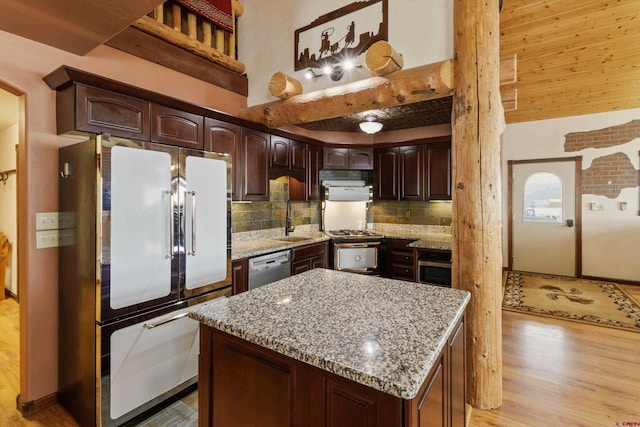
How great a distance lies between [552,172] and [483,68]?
14.5 ft

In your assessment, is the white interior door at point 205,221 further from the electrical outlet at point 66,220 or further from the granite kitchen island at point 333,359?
the granite kitchen island at point 333,359

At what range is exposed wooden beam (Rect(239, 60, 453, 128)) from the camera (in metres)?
2.41

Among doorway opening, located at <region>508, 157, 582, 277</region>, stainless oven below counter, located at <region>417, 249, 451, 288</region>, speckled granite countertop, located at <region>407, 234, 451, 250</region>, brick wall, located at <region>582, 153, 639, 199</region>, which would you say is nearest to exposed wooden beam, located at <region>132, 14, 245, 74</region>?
speckled granite countertop, located at <region>407, 234, 451, 250</region>

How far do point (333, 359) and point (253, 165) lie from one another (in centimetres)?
271

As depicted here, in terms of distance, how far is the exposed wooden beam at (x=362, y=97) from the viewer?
241 cm

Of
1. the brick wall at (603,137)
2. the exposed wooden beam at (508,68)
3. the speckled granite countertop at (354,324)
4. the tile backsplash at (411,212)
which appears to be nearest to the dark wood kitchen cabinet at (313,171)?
the tile backsplash at (411,212)

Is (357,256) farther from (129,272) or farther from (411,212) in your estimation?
(129,272)

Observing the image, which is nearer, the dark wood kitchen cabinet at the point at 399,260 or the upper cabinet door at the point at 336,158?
the dark wood kitchen cabinet at the point at 399,260

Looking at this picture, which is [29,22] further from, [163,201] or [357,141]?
[357,141]

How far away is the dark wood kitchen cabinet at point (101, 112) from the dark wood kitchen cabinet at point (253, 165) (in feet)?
3.40

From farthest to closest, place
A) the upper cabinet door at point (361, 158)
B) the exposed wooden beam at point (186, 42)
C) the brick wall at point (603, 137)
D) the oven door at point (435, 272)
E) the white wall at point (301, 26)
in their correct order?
1. the brick wall at point (603, 137)
2. the upper cabinet door at point (361, 158)
3. the oven door at point (435, 272)
4. the exposed wooden beam at point (186, 42)
5. the white wall at point (301, 26)

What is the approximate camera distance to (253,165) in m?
3.36

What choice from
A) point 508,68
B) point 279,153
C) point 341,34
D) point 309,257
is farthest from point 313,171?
point 508,68

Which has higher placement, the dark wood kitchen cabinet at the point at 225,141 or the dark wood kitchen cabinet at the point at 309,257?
the dark wood kitchen cabinet at the point at 225,141
